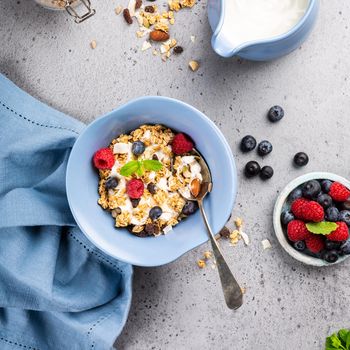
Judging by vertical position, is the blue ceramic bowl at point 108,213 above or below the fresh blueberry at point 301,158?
above

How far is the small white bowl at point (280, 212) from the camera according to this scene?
124cm

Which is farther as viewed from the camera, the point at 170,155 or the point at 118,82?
the point at 118,82

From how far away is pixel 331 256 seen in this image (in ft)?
3.99

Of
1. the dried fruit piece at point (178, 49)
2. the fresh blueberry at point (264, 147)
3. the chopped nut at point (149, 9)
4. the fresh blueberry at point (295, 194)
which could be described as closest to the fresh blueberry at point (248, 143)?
the fresh blueberry at point (264, 147)

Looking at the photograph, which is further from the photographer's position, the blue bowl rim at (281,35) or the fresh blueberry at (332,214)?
the fresh blueberry at (332,214)

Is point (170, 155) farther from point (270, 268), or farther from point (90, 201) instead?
point (270, 268)

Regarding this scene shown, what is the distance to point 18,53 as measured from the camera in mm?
1304

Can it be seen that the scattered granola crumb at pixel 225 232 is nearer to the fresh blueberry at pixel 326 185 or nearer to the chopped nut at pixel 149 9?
the fresh blueberry at pixel 326 185

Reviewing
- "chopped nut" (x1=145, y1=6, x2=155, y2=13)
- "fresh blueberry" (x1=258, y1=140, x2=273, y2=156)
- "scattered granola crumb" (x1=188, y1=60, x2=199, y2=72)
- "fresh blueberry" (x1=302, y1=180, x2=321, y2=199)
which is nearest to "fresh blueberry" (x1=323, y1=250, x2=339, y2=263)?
"fresh blueberry" (x1=302, y1=180, x2=321, y2=199)

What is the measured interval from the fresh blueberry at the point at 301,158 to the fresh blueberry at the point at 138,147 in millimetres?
331

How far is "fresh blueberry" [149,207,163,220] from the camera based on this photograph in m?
1.12

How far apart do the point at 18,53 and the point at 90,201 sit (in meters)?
0.38

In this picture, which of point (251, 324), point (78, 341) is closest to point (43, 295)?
point (78, 341)

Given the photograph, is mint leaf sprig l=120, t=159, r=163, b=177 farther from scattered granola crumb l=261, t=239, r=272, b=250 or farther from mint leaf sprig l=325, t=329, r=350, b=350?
mint leaf sprig l=325, t=329, r=350, b=350
